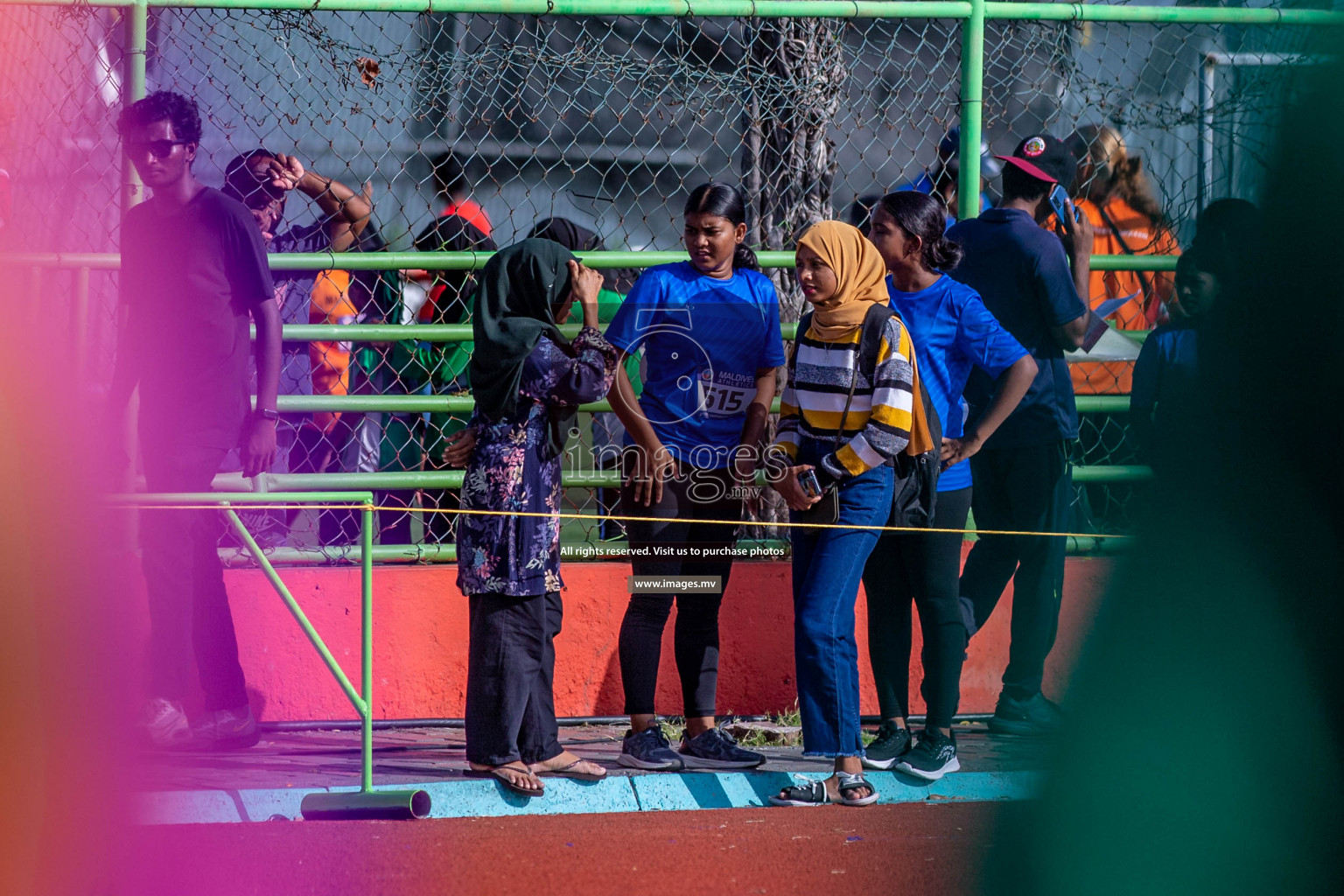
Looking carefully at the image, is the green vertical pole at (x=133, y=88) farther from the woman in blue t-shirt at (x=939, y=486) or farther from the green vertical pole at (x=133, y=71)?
the woman in blue t-shirt at (x=939, y=486)

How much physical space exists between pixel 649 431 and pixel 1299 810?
3.17 m

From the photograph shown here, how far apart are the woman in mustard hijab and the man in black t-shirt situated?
190cm

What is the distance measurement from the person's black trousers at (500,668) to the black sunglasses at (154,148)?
1.89 metres

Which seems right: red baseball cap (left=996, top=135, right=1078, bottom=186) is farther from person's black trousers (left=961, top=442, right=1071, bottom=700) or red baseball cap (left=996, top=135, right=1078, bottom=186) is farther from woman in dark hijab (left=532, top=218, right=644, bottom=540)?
woman in dark hijab (left=532, top=218, right=644, bottom=540)

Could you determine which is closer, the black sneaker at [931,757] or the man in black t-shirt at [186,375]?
the black sneaker at [931,757]

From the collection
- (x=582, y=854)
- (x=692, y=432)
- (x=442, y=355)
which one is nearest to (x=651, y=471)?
(x=692, y=432)

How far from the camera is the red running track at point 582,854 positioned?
11.5 ft

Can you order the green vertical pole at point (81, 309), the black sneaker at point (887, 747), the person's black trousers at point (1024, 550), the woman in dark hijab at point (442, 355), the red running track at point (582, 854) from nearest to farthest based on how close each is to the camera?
the red running track at point (582, 854)
the black sneaker at point (887, 747)
the green vertical pole at point (81, 309)
the person's black trousers at point (1024, 550)
the woman in dark hijab at point (442, 355)

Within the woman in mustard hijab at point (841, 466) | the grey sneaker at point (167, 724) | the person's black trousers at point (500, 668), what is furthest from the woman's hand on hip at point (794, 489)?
the grey sneaker at point (167, 724)

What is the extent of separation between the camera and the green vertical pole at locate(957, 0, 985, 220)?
5.09 metres

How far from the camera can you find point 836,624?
4113 mm

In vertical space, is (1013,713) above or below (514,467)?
below

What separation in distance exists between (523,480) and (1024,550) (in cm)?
195

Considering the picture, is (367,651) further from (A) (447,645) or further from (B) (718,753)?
(B) (718,753)
